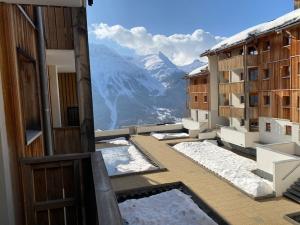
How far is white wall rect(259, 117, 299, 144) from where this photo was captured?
18.4m

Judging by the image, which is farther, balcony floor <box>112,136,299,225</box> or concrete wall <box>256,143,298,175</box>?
concrete wall <box>256,143,298,175</box>

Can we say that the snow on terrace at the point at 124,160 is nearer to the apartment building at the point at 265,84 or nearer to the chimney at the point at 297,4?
the apartment building at the point at 265,84

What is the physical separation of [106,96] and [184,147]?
126 metres

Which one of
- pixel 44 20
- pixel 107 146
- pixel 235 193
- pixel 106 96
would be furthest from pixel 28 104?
pixel 106 96

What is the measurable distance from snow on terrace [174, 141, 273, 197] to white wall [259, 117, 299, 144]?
2.57 m

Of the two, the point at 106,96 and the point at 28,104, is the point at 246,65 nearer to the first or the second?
the point at 28,104

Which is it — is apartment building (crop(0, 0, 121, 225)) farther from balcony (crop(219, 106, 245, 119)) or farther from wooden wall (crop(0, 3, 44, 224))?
balcony (crop(219, 106, 245, 119))

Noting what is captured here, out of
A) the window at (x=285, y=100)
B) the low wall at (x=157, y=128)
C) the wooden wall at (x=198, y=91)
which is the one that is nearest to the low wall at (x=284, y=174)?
the window at (x=285, y=100)

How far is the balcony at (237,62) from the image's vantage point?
21.5 metres

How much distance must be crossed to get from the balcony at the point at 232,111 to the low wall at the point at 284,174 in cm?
946

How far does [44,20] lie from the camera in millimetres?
7992

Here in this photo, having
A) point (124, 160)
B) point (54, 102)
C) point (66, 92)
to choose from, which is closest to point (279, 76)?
point (124, 160)

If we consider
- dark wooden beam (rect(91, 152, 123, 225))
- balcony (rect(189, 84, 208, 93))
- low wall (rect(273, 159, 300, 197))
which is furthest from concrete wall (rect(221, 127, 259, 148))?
dark wooden beam (rect(91, 152, 123, 225))

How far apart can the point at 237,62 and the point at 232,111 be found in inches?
168
